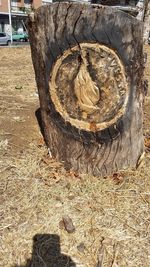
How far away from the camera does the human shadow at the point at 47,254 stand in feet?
6.96

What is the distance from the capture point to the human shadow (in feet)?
6.96

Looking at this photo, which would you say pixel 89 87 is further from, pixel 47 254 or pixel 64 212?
pixel 47 254

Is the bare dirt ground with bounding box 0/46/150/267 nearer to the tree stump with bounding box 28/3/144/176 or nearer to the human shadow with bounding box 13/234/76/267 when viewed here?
the human shadow with bounding box 13/234/76/267

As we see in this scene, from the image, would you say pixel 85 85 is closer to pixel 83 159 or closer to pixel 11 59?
pixel 83 159

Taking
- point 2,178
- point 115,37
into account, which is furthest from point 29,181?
point 115,37

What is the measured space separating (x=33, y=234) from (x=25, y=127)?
1800 millimetres

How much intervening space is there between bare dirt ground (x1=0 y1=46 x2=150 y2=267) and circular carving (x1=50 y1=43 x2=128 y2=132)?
56 centimetres

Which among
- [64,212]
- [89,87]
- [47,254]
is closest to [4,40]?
[89,87]

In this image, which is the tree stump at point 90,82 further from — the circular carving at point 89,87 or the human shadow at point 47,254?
the human shadow at point 47,254

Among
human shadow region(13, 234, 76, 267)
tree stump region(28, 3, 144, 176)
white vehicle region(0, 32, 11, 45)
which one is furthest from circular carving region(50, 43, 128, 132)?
white vehicle region(0, 32, 11, 45)

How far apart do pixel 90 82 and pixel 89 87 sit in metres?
0.04

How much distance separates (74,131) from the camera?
9.36ft

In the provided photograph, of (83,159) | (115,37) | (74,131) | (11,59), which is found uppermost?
(115,37)

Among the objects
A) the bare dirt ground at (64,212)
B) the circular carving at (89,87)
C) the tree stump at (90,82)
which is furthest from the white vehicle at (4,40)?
the circular carving at (89,87)
